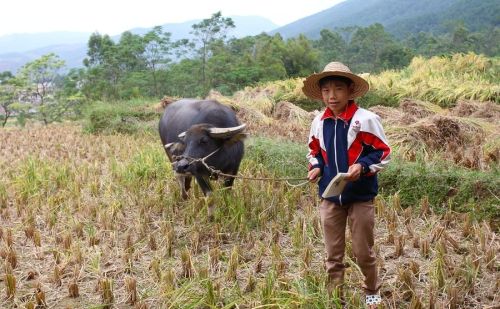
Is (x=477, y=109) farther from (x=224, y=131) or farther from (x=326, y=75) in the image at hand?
(x=326, y=75)

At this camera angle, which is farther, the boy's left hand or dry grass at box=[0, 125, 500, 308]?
dry grass at box=[0, 125, 500, 308]

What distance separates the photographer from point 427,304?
2.35 m

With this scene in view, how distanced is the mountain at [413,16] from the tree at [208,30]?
3001 centimetres

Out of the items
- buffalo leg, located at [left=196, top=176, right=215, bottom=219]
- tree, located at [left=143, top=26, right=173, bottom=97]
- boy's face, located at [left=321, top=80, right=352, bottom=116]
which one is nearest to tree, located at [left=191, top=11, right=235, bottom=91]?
tree, located at [left=143, top=26, right=173, bottom=97]

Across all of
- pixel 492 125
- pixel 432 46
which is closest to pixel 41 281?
pixel 492 125

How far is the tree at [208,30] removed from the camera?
57.2ft

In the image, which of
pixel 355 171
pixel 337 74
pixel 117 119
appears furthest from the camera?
pixel 117 119

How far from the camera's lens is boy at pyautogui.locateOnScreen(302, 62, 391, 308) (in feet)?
7.15

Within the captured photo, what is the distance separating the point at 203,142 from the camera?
373cm

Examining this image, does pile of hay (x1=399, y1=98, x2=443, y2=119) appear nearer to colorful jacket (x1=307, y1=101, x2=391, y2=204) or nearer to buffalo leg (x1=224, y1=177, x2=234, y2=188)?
buffalo leg (x1=224, y1=177, x2=234, y2=188)

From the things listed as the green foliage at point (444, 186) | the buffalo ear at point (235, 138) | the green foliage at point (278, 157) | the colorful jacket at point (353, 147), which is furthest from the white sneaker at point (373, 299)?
the green foliage at point (278, 157)

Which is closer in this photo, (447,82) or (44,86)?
(447,82)

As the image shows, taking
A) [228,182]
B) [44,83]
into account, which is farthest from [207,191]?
[44,83]

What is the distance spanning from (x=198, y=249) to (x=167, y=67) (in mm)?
16407
